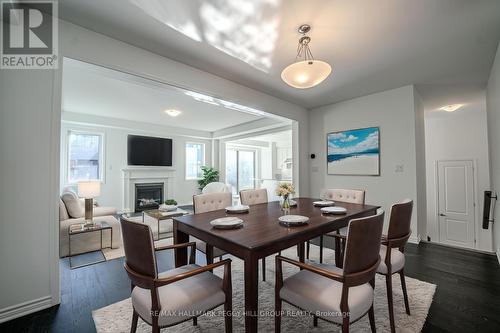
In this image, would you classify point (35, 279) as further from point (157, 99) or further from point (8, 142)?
point (157, 99)

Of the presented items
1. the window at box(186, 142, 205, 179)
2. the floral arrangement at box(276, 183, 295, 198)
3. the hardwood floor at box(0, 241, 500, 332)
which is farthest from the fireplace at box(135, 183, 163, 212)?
the floral arrangement at box(276, 183, 295, 198)

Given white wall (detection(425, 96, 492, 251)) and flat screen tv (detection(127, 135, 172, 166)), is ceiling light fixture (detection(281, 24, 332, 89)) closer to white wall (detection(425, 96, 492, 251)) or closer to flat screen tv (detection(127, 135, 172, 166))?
white wall (detection(425, 96, 492, 251))

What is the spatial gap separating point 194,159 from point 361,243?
7.07 metres

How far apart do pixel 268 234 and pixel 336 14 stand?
1927 millimetres

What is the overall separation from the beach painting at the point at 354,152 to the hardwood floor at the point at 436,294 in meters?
1.50

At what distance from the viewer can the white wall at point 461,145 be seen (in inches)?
188

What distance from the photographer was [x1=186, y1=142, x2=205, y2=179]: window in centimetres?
752

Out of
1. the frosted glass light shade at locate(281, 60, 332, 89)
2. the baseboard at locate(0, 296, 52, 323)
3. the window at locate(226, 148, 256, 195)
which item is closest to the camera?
the baseboard at locate(0, 296, 52, 323)

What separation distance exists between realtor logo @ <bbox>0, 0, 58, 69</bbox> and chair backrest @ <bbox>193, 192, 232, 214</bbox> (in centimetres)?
179

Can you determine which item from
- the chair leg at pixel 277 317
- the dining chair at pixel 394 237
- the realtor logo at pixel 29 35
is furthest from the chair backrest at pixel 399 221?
the realtor logo at pixel 29 35

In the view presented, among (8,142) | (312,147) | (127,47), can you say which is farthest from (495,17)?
(8,142)

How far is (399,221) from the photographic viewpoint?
1594 mm

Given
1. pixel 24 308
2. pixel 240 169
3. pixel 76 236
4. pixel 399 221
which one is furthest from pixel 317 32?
pixel 240 169

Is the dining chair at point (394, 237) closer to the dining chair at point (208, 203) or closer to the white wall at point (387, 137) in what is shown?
the dining chair at point (208, 203)
